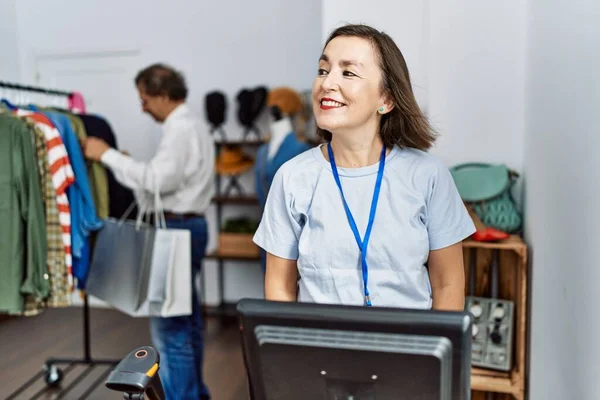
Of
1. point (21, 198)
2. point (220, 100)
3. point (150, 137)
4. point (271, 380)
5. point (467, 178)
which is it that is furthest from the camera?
point (150, 137)

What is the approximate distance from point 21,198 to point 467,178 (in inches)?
66.1

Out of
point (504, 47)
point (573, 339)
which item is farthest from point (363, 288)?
point (504, 47)

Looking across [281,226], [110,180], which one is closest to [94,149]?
[110,180]

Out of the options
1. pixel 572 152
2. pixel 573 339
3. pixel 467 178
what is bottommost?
pixel 573 339

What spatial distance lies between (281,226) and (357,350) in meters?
0.42

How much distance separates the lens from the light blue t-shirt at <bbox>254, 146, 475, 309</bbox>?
0.97 metres

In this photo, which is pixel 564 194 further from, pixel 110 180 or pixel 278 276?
pixel 110 180

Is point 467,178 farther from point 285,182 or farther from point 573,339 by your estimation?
point 285,182

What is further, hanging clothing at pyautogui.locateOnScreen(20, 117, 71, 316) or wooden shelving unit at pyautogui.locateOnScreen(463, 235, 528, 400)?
hanging clothing at pyautogui.locateOnScreen(20, 117, 71, 316)

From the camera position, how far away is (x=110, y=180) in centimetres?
245

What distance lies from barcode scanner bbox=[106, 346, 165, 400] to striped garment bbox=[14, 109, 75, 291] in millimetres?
1454

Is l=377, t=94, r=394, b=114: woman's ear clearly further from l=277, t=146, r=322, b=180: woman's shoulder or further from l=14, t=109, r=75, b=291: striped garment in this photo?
l=14, t=109, r=75, b=291: striped garment

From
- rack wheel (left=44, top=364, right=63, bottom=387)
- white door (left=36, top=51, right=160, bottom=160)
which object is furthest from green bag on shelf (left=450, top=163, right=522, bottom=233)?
white door (left=36, top=51, right=160, bottom=160)

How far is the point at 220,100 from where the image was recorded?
149 inches
